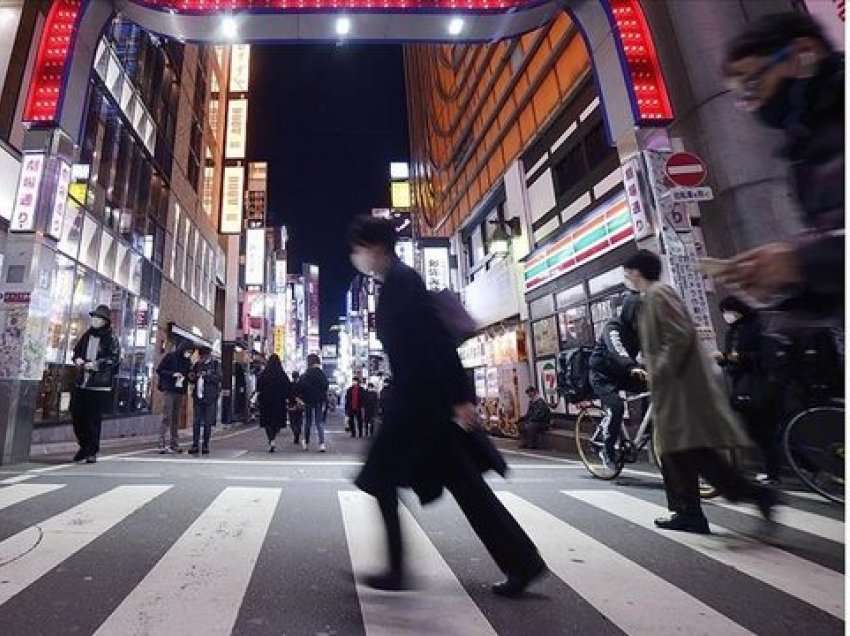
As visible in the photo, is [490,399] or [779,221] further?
[490,399]

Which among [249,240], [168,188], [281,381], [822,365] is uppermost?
[249,240]

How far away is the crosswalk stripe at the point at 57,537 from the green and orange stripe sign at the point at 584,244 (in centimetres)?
826

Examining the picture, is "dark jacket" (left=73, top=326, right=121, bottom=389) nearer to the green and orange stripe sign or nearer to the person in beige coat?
the person in beige coat

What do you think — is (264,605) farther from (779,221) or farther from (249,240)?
(249,240)

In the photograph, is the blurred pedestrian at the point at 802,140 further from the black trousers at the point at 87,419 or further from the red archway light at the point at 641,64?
the black trousers at the point at 87,419

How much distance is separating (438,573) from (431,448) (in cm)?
77

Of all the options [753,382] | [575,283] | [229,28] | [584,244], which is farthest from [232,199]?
[753,382]

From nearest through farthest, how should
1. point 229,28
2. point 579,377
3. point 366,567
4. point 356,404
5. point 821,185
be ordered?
point 821,185 → point 366,567 → point 579,377 → point 229,28 → point 356,404

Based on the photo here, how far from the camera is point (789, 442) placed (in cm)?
449

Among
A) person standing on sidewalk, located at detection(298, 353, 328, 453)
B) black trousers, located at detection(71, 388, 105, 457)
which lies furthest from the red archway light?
black trousers, located at detection(71, 388, 105, 457)

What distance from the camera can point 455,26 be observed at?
9625 mm

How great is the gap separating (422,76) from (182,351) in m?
28.4

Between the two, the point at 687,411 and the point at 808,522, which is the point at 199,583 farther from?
the point at 808,522

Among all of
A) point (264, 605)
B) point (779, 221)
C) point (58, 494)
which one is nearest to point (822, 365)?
point (779, 221)
